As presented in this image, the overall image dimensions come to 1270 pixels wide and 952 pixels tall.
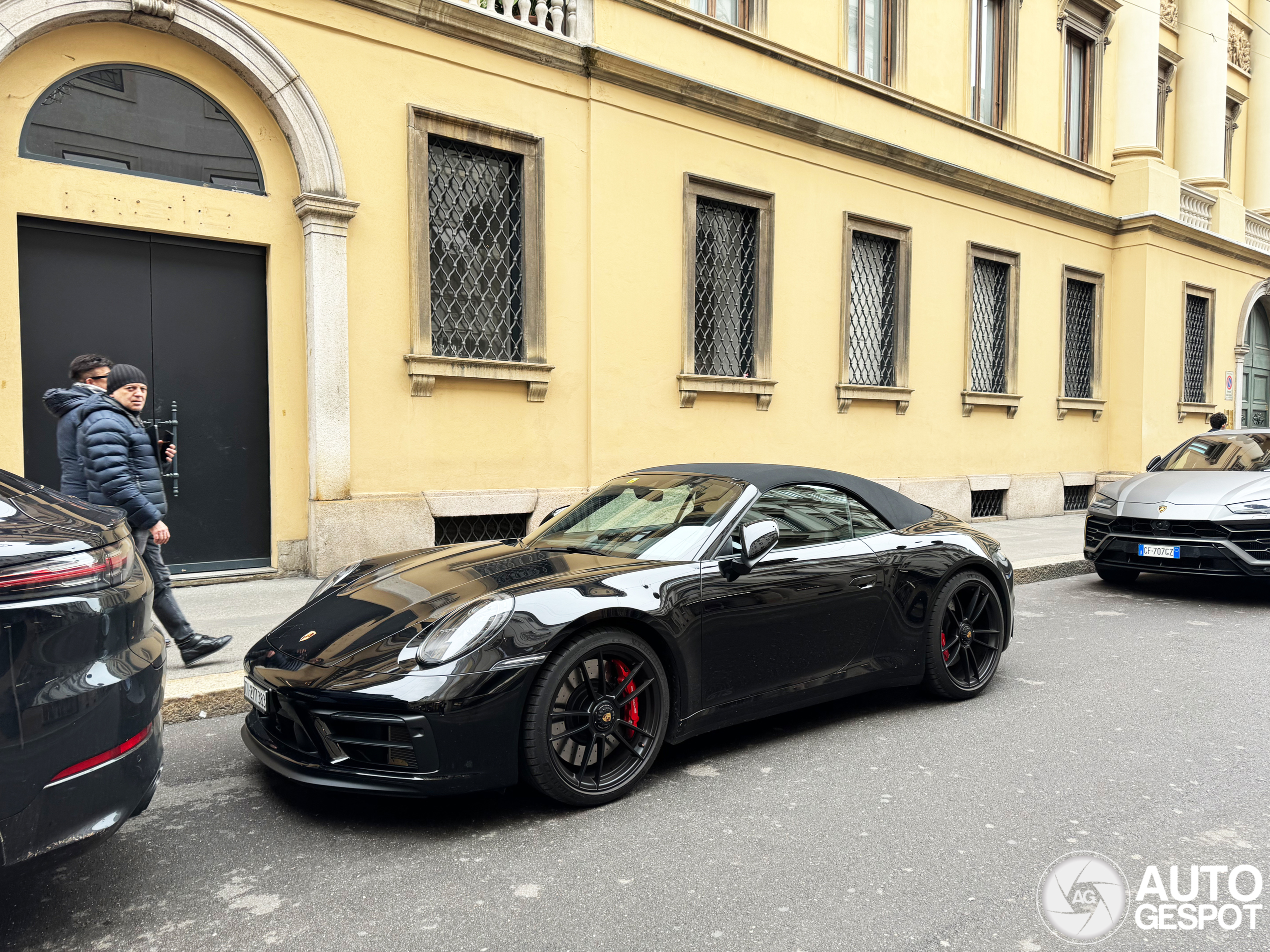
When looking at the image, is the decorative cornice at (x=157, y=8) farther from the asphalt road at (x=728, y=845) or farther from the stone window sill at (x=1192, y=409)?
the stone window sill at (x=1192, y=409)

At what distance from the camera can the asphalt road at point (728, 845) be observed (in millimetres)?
2475

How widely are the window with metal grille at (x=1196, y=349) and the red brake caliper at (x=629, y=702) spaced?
1772 cm

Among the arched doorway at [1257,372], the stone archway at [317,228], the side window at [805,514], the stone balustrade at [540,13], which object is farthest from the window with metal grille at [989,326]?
the side window at [805,514]

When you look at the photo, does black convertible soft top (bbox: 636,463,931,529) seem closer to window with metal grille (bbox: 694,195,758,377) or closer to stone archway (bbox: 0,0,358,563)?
stone archway (bbox: 0,0,358,563)

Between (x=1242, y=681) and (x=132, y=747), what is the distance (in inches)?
219

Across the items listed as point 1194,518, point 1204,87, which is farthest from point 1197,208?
point 1194,518

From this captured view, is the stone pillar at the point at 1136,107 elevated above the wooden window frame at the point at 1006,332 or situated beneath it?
elevated above

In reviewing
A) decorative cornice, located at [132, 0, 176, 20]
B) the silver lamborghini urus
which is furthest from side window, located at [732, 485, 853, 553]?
decorative cornice, located at [132, 0, 176, 20]

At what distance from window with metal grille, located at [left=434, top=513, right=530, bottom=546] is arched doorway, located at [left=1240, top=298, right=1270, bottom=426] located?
17.4 m

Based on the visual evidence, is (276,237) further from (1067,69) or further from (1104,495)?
(1067,69)

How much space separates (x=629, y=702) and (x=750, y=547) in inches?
33.0

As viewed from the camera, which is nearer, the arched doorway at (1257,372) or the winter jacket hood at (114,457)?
the winter jacket hood at (114,457)

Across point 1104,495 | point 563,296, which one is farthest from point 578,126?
point 1104,495

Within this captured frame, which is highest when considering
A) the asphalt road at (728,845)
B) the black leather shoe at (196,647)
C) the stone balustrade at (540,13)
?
the stone balustrade at (540,13)
